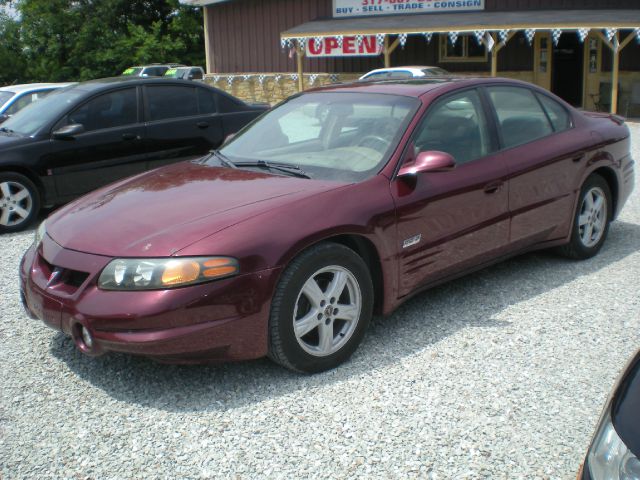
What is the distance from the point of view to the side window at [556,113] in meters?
5.82

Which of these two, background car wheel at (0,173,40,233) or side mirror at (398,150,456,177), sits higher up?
side mirror at (398,150,456,177)

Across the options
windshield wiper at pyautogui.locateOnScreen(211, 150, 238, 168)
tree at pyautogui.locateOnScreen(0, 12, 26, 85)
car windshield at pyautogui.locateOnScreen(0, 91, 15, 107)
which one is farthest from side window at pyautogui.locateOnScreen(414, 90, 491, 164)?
tree at pyautogui.locateOnScreen(0, 12, 26, 85)

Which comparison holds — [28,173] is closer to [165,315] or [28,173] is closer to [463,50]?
[165,315]

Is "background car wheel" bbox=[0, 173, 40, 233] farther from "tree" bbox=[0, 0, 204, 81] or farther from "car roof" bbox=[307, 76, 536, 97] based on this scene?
"tree" bbox=[0, 0, 204, 81]

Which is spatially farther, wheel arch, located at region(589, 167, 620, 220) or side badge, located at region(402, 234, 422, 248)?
wheel arch, located at region(589, 167, 620, 220)

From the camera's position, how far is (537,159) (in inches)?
214

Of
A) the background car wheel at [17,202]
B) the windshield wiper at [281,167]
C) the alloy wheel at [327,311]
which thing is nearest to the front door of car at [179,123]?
the background car wheel at [17,202]

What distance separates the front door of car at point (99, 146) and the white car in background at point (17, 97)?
3404 mm

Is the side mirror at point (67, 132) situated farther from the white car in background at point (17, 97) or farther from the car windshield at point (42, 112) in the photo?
the white car in background at point (17, 97)

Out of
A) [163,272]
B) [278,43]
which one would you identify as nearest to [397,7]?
[278,43]

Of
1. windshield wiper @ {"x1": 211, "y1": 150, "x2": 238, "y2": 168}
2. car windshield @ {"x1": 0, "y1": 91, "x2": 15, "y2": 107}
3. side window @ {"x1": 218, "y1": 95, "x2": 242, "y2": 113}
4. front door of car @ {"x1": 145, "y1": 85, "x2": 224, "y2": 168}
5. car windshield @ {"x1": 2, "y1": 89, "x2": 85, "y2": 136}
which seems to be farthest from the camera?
car windshield @ {"x1": 0, "y1": 91, "x2": 15, "y2": 107}

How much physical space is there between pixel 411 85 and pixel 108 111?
14.4ft

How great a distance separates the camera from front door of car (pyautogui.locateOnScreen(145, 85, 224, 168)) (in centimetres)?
864

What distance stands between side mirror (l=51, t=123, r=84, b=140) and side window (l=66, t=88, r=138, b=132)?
170 millimetres
